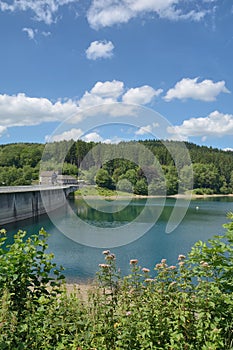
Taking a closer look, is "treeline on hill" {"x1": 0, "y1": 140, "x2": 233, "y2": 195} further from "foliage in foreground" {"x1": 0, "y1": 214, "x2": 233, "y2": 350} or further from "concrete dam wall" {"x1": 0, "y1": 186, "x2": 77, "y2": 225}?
"foliage in foreground" {"x1": 0, "y1": 214, "x2": 233, "y2": 350}

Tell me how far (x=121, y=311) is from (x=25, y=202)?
1861 inches

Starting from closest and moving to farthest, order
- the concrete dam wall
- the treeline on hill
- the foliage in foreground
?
the foliage in foreground
the treeline on hill
the concrete dam wall

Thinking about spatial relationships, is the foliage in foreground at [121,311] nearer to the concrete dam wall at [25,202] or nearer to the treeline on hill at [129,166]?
the treeline on hill at [129,166]

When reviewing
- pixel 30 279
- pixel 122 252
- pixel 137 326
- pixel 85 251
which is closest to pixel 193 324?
pixel 137 326

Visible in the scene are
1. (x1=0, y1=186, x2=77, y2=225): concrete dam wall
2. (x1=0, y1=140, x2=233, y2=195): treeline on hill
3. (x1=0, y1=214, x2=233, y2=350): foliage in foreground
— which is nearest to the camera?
(x1=0, y1=214, x2=233, y2=350): foliage in foreground

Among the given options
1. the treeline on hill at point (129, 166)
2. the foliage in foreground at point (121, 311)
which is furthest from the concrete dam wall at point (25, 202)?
the foliage in foreground at point (121, 311)

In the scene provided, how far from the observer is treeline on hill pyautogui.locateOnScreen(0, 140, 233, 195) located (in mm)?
29986

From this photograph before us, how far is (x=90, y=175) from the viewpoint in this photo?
38.1 metres

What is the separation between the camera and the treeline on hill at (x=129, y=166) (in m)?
30.0

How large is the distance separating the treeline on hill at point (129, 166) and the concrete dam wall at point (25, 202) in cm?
542

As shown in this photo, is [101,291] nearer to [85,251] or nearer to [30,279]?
[30,279]

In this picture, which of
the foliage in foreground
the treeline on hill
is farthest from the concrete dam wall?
the foliage in foreground

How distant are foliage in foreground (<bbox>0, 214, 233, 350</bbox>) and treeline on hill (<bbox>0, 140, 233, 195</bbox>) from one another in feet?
42.5

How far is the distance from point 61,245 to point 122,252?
686cm
